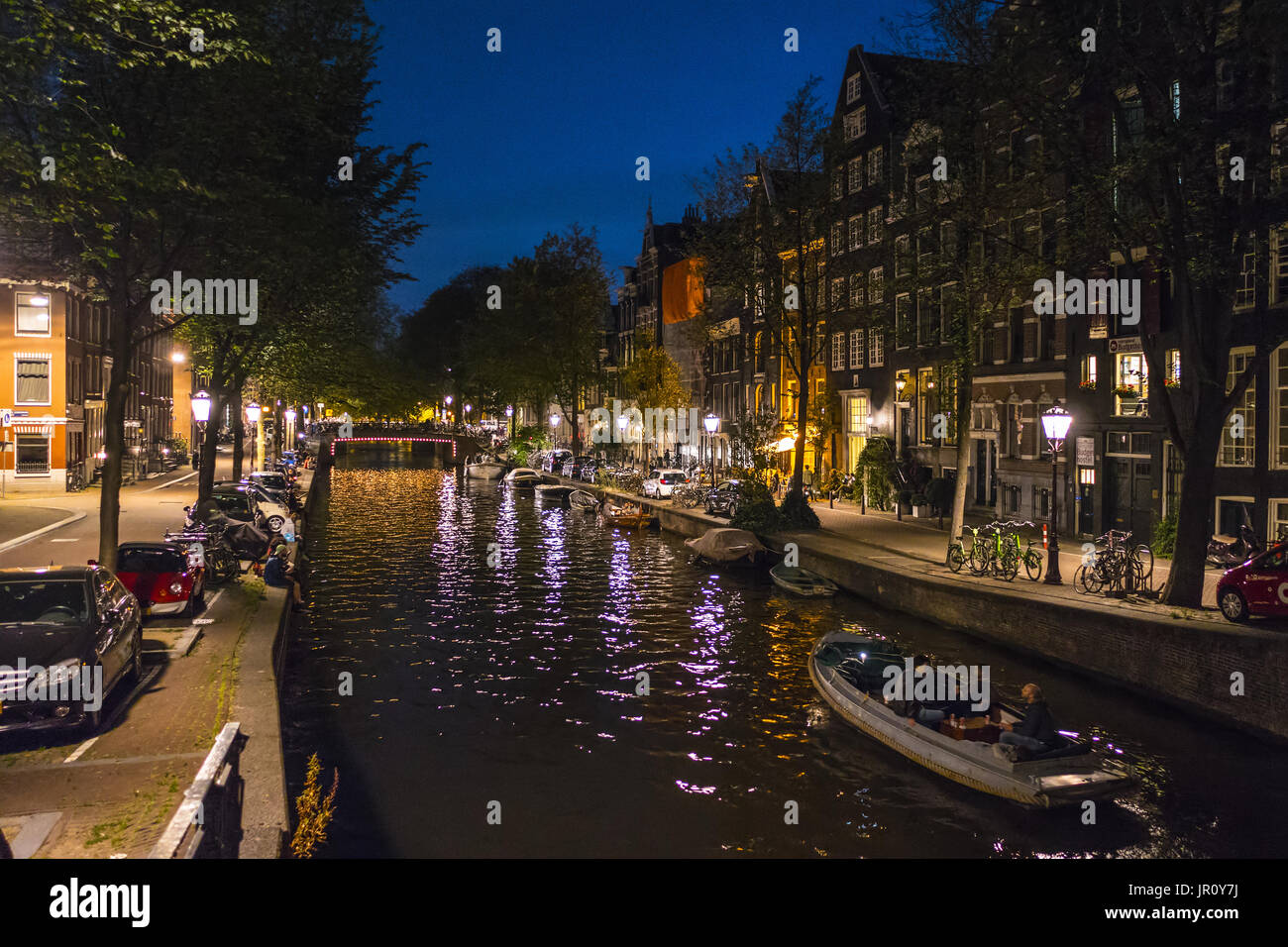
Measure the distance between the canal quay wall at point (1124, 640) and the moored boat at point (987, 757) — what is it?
2576mm

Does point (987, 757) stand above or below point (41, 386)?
below

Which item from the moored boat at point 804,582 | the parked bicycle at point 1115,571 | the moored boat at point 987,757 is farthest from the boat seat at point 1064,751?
the moored boat at point 804,582

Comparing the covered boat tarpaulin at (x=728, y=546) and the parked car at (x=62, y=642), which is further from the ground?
the parked car at (x=62, y=642)

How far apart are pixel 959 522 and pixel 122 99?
72.0 ft

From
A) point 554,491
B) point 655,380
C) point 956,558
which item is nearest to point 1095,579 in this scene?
point 956,558

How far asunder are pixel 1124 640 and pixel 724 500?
83.2 feet

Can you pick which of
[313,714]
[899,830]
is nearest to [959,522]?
[899,830]

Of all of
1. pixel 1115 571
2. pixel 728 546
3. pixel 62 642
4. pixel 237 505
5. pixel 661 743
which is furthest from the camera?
pixel 728 546

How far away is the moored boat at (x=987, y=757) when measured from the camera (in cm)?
1353

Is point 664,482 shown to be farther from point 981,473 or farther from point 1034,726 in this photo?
point 1034,726

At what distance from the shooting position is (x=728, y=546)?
34906 mm

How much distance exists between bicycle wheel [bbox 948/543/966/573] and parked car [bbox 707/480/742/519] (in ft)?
52.0

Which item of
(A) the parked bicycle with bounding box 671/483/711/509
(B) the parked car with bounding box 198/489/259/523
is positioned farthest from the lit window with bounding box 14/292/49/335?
(A) the parked bicycle with bounding box 671/483/711/509

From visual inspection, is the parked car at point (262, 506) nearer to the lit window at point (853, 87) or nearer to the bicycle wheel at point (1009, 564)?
the bicycle wheel at point (1009, 564)
